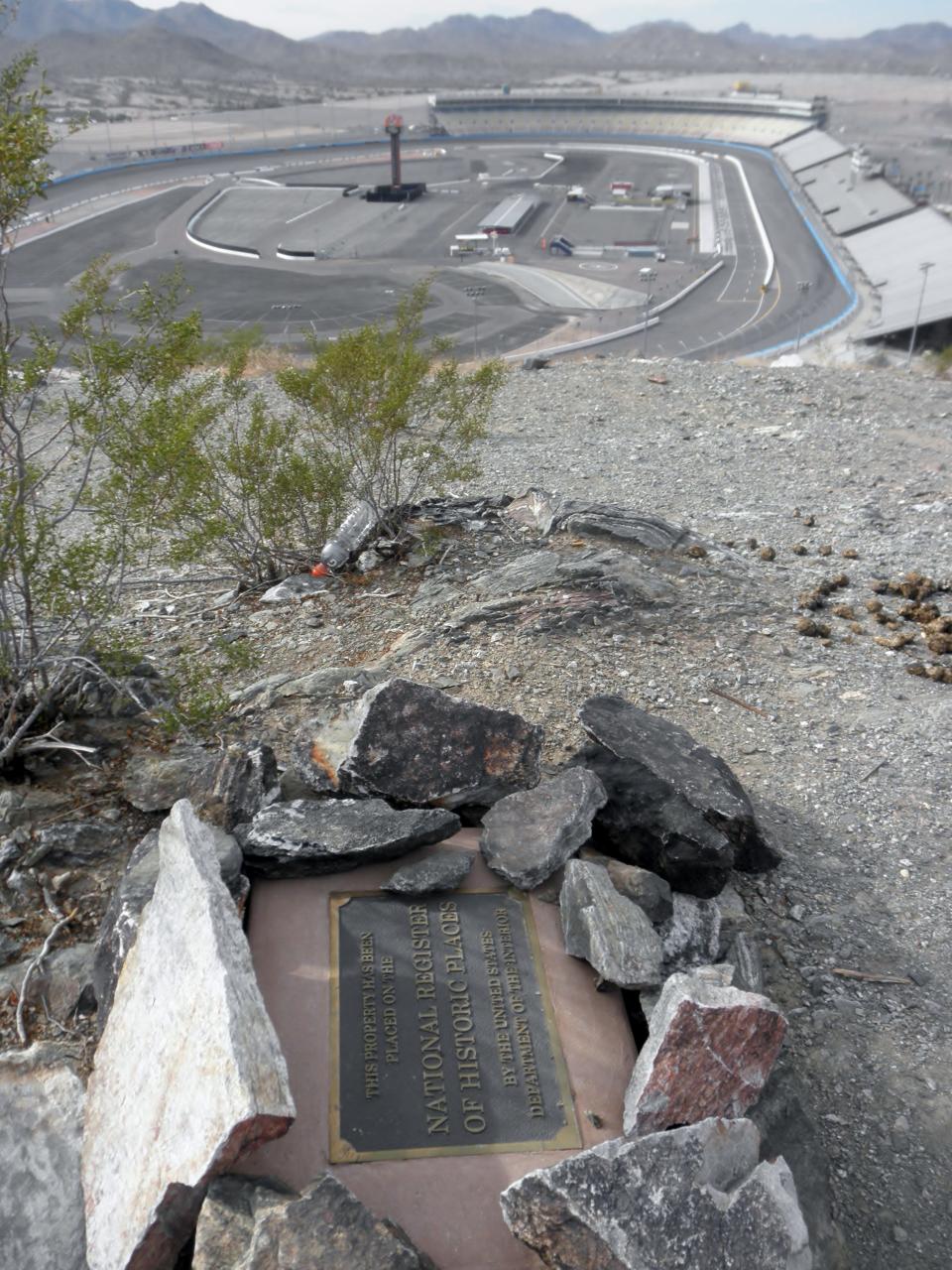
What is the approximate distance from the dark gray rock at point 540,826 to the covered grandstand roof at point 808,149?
9793 cm

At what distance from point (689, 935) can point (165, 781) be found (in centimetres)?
335

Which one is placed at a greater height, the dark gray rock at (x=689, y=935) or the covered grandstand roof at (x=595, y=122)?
the covered grandstand roof at (x=595, y=122)

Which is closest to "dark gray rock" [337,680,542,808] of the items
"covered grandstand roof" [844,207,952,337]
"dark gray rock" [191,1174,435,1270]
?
"dark gray rock" [191,1174,435,1270]

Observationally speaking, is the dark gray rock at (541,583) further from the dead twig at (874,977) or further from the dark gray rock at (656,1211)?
the dark gray rock at (656,1211)

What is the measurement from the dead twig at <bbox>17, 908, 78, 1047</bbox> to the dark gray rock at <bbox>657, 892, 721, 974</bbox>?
10.9ft

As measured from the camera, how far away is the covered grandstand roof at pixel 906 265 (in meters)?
42.6

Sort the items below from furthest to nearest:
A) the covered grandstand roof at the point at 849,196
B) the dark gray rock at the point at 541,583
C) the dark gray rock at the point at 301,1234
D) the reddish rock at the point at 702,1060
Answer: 1. the covered grandstand roof at the point at 849,196
2. the dark gray rock at the point at 541,583
3. the reddish rock at the point at 702,1060
4. the dark gray rock at the point at 301,1234

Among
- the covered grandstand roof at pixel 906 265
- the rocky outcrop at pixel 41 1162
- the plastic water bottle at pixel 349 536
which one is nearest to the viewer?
the rocky outcrop at pixel 41 1162

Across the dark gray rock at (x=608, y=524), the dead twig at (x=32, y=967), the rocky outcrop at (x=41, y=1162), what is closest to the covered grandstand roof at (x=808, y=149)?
the dark gray rock at (x=608, y=524)

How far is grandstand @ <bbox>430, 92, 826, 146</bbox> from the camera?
4651 inches

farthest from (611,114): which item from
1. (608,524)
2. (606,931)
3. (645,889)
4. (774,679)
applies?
(606,931)

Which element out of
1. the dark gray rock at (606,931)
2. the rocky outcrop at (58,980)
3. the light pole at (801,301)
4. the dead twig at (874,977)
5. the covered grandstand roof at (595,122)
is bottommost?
the light pole at (801,301)

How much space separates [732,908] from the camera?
589cm

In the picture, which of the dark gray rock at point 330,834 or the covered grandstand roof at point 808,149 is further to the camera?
the covered grandstand roof at point 808,149
